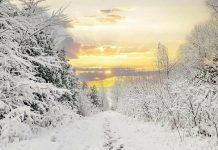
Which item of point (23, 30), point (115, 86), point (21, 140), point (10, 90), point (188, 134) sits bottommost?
point (115, 86)

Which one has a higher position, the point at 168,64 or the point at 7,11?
the point at 7,11

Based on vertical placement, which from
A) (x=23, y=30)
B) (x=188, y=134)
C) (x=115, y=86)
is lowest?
(x=115, y=86)

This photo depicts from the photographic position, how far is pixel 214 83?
30.3 feet

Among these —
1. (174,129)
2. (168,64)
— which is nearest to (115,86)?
(168,64)

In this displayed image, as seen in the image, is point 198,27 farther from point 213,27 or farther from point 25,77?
point 25,77

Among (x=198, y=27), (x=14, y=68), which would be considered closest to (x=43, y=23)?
(x=14, y=68)

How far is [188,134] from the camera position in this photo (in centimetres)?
2030

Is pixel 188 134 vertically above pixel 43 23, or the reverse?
pixel 43 23

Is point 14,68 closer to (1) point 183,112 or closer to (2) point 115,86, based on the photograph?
(1) point 183,112

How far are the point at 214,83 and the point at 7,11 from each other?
877cm

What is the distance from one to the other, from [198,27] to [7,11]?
3486 centimetres

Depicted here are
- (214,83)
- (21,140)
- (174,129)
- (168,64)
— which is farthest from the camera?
(168,64)

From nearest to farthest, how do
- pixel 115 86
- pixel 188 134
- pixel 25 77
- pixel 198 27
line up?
1. pixel 25 77
2. pixel 188 134
3. pixel 198 27
4. pixel 115 86

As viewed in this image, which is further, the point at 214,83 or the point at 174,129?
the point at 174,129
